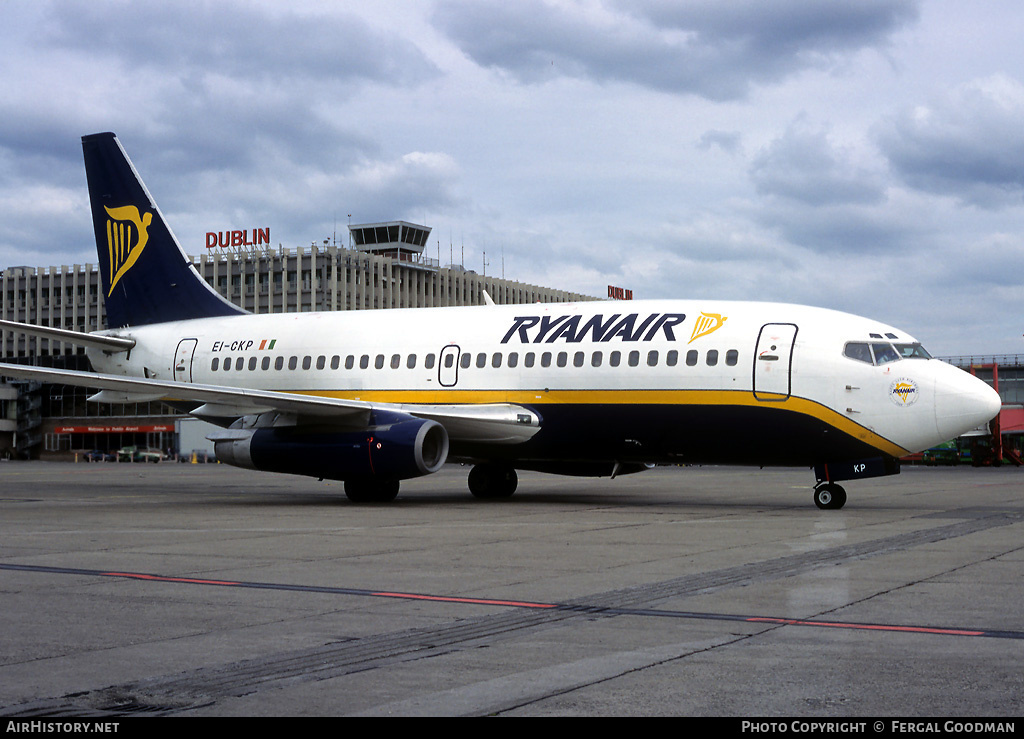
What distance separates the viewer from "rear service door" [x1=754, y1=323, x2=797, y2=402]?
21.2m

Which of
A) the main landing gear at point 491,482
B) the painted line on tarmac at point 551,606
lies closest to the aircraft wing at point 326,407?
the main landing gear at point 491,482

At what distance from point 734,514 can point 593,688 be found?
47.8 feet

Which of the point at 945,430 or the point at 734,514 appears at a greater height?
the point at 945,430

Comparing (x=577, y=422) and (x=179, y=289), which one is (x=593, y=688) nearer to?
(x=577, y=422)

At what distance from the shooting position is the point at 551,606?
9703 mm

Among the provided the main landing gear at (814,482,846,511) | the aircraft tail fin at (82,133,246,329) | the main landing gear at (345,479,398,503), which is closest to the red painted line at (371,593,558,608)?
the main landing gear at (814,482,846,511)

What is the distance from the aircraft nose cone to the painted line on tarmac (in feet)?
41.7

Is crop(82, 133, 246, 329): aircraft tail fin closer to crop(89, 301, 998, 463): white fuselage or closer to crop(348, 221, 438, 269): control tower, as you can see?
crop(89, 301, 998, 463): white fuselage

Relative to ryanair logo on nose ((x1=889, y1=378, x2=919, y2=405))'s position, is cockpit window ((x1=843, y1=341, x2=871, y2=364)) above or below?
above

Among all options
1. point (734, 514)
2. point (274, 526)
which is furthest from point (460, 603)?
point (734, 514)

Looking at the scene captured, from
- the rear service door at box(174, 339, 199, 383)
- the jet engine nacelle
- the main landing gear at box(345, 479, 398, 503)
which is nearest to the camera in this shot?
the jet engine nacelle

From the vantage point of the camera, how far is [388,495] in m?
24.5

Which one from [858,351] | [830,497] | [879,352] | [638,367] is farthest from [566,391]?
[879,352]

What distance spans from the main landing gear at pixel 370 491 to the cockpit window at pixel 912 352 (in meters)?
10.9
